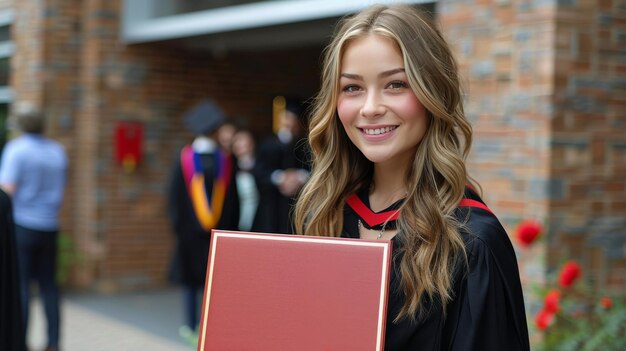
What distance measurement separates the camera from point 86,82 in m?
8.54

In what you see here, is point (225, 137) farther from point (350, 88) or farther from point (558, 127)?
point (350, 88)

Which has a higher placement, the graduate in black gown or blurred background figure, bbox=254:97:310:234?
the graduate in black gown

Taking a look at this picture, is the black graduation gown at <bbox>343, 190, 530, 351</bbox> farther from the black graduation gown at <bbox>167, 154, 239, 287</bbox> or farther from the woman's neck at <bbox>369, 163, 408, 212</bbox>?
the black graduation gown at <bbox>167, 154, 239, 287</bbox>

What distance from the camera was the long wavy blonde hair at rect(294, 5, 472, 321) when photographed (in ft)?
5.43

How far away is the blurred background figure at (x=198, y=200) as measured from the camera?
6520 millimetres

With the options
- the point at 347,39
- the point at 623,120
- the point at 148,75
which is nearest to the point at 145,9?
the point at 148,75

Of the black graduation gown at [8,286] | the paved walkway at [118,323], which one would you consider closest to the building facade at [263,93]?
the paved walkway at [118,323]

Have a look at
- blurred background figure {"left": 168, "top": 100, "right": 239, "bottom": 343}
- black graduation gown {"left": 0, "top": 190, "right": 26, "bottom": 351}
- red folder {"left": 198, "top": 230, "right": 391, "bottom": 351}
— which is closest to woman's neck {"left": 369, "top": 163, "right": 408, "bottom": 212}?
red folder {"left": 198, "top": 230, "right": 391, "bottom": 351}

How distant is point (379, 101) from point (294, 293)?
455 millimetres

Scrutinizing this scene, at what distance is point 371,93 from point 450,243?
37cm

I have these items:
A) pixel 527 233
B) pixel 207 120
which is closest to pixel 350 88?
pixel 527 233

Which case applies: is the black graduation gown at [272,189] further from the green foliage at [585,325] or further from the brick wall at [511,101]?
the green foliage at [585,325]

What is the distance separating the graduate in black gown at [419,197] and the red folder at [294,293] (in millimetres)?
115

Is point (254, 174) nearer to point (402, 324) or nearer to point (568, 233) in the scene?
point (568, 233)
